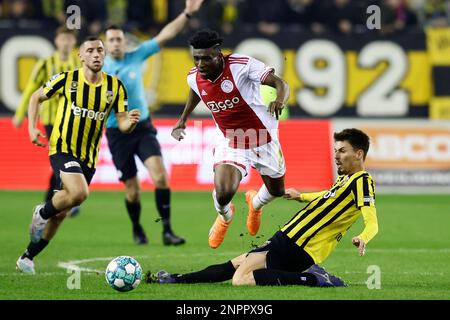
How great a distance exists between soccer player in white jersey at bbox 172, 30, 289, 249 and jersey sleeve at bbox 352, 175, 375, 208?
3.93 feet

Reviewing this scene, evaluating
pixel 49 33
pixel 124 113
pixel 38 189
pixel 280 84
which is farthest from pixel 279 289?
pixel 49 33

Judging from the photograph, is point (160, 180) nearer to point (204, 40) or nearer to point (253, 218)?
point (253, 218)

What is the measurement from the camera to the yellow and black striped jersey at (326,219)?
8.54m

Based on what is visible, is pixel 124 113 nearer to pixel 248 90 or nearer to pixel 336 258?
pixel 248 90

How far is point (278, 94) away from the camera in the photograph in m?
8.99

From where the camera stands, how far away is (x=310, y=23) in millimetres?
21328

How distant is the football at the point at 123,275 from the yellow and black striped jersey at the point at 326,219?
51.1 inches

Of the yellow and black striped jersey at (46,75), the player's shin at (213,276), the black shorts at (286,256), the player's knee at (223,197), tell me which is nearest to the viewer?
the black shorts at (286,256)

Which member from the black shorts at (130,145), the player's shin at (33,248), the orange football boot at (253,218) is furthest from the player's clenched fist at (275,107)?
the black shorts at (130,145)

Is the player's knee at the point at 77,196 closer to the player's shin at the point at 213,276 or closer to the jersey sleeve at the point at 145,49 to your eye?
the player's shin at the point at 213,276

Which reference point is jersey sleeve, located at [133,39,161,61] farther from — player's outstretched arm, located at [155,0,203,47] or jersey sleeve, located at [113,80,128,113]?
jersey sleeve, located at [113,80,128,113]

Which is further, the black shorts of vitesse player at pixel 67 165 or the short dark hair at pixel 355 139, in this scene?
the black shorts of vitesse player at pixel 67 165

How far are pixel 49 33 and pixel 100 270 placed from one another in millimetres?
11089

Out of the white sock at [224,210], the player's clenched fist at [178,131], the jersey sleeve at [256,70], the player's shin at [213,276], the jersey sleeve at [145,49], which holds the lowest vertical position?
the player's shin at [213,276]
